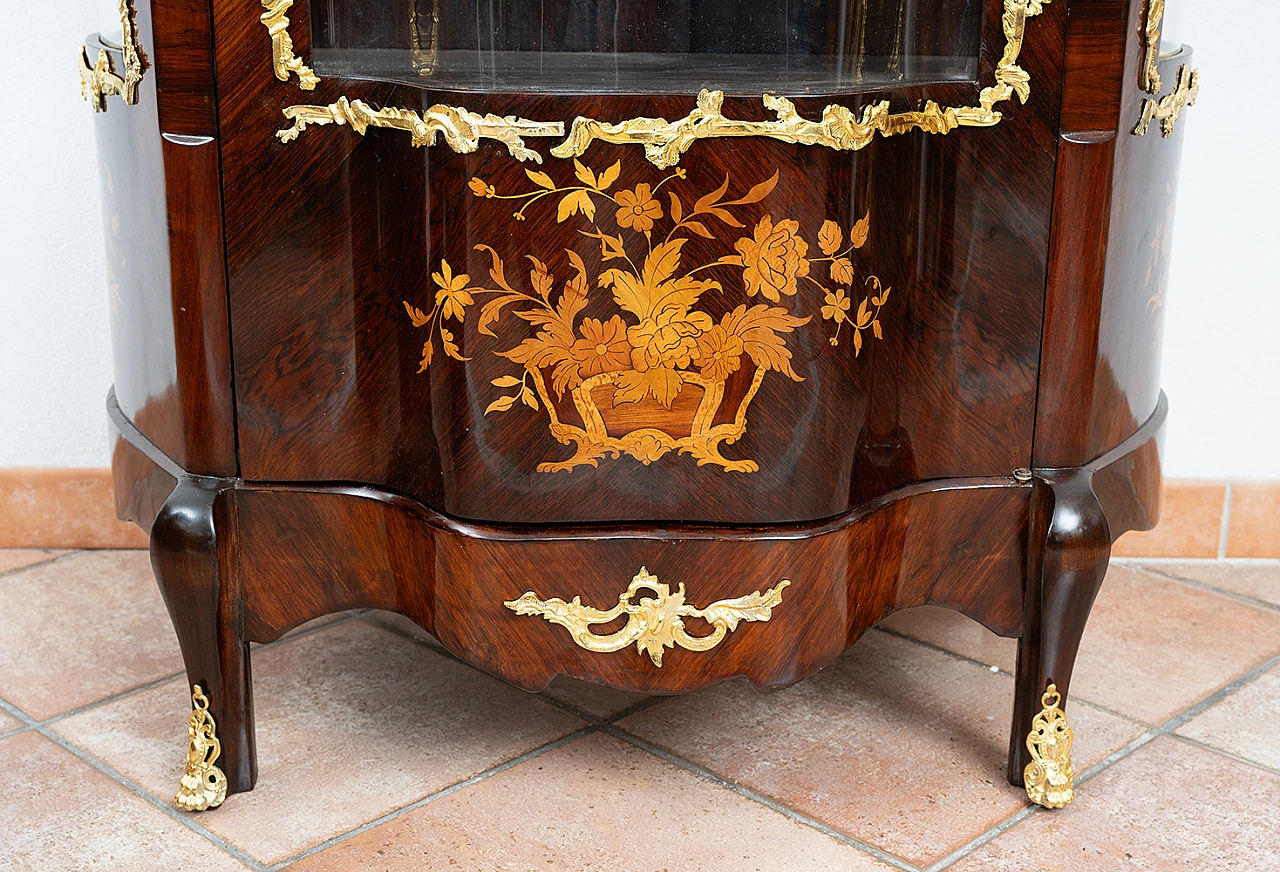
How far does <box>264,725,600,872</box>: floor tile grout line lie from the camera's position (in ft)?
4.05

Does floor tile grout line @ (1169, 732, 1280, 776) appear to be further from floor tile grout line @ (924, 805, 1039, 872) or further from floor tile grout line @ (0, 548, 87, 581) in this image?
floor tile grout line @ (0, 548, 87, 581)

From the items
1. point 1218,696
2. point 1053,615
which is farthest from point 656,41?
point 1218,696

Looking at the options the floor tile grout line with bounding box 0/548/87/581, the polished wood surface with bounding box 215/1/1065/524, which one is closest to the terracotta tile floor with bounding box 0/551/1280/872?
the floor tile grout line with bounding box 0/548/87/581

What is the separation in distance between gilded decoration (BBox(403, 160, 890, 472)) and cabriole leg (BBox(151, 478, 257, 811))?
254 millimetres

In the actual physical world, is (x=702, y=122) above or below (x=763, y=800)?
above

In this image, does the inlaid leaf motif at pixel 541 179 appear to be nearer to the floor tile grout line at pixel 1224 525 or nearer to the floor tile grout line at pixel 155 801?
the floor tile grout line at pixel 155 801

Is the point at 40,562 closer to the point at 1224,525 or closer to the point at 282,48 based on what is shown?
the point at 282,48

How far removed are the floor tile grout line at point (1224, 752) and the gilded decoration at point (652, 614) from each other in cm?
56

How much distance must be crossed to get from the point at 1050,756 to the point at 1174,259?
81cm

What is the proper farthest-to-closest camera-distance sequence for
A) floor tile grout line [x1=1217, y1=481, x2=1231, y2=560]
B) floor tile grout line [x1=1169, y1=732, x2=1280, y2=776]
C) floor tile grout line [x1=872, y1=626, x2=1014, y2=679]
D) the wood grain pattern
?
1. floor tile grout line [x1=1217, y1=481, x2=1231, y2=560]
2. floor tile grout line [x1=872, y1=626, x2=1014, y2=679]
3. floor tile grout line [x1=1169, y1=732, x2=1280, y2=776]
4. the wood grain pattern

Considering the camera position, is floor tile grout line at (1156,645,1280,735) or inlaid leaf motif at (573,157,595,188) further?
floor tile grout line at (1156,645,1280,735)

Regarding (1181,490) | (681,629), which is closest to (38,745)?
(681,629)

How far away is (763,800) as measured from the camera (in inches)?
52.2

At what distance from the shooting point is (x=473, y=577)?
1174 mm
